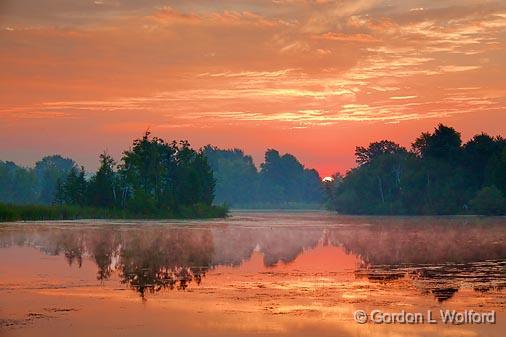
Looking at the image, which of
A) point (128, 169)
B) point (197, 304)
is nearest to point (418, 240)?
point (197, 304)

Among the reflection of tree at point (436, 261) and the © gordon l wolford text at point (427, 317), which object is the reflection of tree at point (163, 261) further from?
the © gordon l wolford text at point (427, 317)

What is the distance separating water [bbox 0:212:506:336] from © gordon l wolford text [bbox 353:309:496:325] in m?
0.27

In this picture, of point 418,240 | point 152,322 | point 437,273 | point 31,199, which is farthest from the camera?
point 31,199

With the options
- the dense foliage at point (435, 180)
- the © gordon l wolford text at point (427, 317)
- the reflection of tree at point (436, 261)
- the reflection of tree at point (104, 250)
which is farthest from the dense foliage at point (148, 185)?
the © gordon l wolford text at point (427, 317)

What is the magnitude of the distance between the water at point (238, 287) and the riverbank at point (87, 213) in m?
34.0

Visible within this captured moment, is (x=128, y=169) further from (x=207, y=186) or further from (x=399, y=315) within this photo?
(x=399, y=315)

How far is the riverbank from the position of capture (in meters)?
74.9

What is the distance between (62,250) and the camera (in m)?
37.8

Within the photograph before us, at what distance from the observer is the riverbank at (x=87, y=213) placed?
246ft

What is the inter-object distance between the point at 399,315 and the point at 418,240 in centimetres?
2879

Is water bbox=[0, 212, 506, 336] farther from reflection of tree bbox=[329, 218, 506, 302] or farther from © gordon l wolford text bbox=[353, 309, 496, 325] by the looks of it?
© gordon l wolford text bbox=[353, 309, 496, 325]

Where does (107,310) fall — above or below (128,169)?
below

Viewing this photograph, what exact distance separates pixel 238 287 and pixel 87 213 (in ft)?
218

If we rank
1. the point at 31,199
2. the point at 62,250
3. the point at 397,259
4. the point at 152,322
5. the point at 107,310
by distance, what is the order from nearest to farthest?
the point at 152,322 < the point at 107,310 < the point at 397,259 < the point at 62,250 < the point at 31,199
